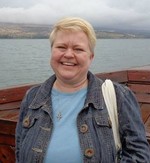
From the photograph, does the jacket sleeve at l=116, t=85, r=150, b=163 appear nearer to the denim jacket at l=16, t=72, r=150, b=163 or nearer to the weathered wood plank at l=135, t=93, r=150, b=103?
the denim jacket at l=16, t=72, r=150, b=163

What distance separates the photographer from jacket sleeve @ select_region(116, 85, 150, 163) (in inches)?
76.3

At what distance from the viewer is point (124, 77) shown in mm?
5387

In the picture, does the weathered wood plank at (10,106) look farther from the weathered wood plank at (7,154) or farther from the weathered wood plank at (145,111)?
the weathered wood plank at (145,111)

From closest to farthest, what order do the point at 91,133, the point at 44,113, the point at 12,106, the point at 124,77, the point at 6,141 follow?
the point at 91,133
the point at 44,113
the point at 6,141
the point at 12,106
the point at 124,77

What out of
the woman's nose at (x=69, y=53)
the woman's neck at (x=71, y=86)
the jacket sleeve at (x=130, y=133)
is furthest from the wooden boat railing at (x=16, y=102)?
the woman's nose at (x=69, y=53)

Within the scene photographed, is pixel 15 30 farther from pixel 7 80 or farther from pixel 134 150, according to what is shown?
pixel 134 150

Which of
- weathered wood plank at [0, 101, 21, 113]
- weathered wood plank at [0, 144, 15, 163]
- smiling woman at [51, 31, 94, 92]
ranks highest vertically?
smiling woman at [51, 31, 94, 92]

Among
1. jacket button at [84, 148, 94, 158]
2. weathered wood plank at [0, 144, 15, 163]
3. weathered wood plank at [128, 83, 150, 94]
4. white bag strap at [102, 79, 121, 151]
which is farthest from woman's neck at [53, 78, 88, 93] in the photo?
weathered wood plank at [128, 83, 150, 94]

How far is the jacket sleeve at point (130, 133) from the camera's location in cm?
194

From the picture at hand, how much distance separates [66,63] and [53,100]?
0.25m

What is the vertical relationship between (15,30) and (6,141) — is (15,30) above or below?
below

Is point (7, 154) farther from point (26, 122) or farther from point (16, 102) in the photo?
A: point (26, 122)

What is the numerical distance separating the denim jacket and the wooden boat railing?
57 centimetres

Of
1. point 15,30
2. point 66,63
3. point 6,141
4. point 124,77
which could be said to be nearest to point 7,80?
point 15,30
